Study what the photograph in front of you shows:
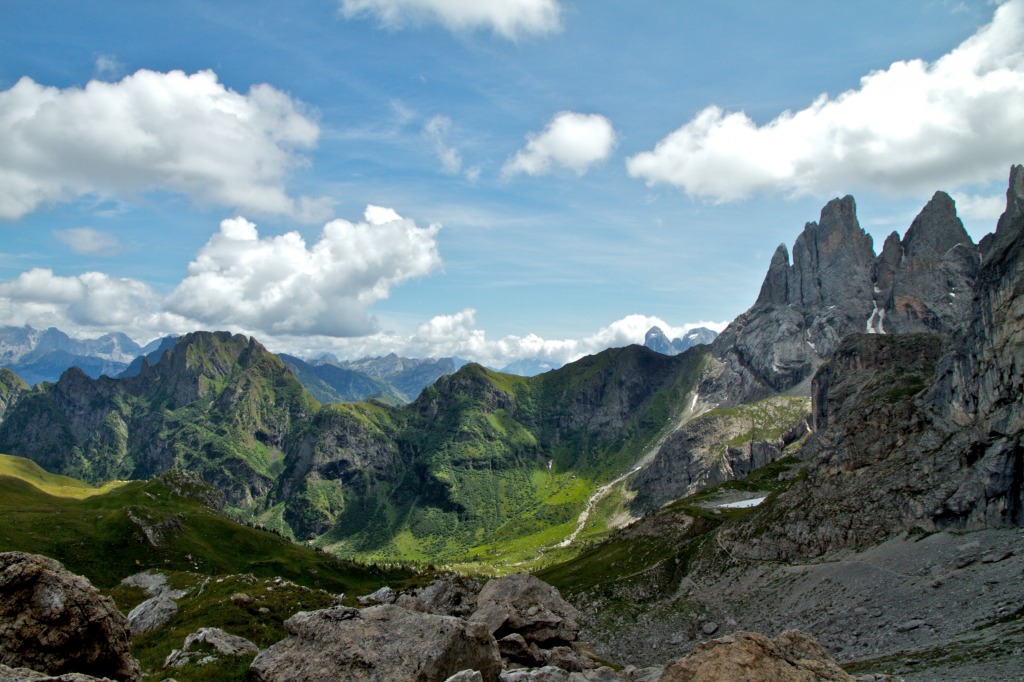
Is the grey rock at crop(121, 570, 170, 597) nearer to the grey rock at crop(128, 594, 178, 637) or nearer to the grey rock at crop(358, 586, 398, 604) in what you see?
the grey rock at crop(358, 586, 398, 604)

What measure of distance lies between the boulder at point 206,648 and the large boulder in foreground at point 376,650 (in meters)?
5.31

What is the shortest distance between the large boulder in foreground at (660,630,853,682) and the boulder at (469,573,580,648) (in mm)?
27552

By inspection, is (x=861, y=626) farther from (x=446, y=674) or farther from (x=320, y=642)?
(x=320, y=642)

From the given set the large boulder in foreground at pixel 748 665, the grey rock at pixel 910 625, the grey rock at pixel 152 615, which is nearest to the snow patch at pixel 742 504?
the grey rock at pixel 910 625

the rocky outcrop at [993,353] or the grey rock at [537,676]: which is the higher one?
the rocky outcrop at [993,353]

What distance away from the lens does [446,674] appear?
2720 centimetres

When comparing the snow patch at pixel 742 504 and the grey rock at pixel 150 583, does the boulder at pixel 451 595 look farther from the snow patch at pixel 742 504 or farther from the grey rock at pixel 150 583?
the snow patch at pixel 742 504

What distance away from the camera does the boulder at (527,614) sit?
5284 centimetres

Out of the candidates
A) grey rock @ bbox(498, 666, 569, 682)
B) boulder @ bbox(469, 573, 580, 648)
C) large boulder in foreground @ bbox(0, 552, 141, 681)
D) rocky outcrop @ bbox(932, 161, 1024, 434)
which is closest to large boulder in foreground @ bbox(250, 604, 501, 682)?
grey rock @ bbox(498, 666, 569, 682)

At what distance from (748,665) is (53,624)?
86.6 feet

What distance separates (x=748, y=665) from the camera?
19.8m

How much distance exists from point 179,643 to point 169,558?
446 ft

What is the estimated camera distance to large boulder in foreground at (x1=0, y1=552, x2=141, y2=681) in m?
21.3

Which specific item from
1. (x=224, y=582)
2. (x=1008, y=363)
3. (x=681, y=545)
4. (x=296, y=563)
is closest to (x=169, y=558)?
(x=296, y=563)
